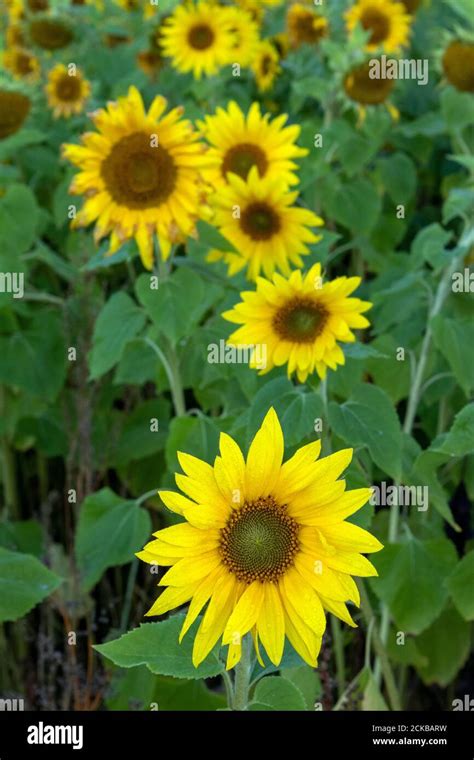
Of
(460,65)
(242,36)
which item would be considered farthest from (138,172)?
(242,36)

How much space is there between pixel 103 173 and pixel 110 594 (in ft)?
3.25

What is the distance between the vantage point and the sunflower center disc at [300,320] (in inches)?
56.5

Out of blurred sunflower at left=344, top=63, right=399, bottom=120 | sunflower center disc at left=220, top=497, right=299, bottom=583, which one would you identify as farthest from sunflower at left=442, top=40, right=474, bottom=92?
sunflower center disc at left=220, top=497, right=299, bottom=583

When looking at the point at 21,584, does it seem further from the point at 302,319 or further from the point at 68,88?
the point at 68,88

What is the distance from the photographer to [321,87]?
246 centimetres

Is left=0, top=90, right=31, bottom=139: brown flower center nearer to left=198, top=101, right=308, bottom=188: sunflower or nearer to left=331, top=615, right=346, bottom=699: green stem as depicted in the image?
left=198, top=101, right=308, bottom=188: sunflower

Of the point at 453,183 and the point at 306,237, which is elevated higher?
the point at 453,183

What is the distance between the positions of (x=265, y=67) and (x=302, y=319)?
1.83m

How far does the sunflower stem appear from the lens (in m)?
1.10

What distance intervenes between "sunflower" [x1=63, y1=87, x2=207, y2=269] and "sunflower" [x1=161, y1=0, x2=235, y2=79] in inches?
42.7

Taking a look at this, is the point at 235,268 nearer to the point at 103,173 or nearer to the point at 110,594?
the point at 103,173

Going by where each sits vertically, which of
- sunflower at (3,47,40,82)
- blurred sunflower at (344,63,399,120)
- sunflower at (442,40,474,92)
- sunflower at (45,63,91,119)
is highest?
sunflower at (3,47,40,82)

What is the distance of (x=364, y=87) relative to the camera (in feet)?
8.21
